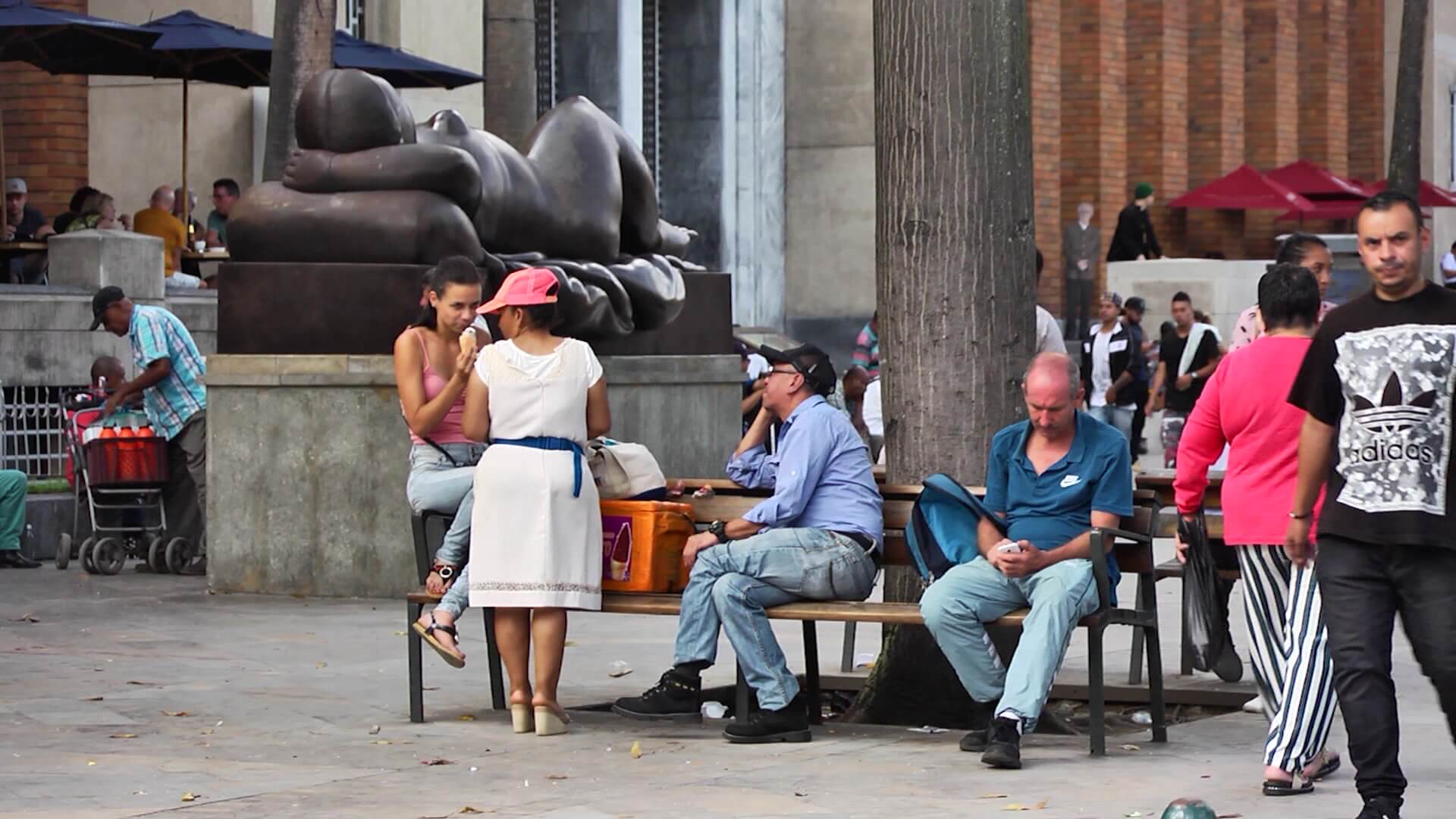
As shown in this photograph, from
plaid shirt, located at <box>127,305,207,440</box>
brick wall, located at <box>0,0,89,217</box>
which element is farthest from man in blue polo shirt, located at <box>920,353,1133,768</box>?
brick wall, located at <box>0,0,89,217</box>

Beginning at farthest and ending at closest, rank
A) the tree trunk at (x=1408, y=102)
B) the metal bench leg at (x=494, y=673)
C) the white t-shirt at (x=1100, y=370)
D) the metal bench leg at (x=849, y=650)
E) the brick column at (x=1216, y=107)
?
the brick column at (x=1216, y=107) < the tree trunk at (x=1408, y=102) < the white t-shirt at (x=1100, y=370) < the metal bench leg at (x=849, y=650) < the metal bench leg at (x=494, y=673)

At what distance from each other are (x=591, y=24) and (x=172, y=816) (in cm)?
2027

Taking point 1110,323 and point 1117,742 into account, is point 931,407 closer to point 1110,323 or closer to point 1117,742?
point 1117,742

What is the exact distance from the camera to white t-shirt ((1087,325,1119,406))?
21.5 metres

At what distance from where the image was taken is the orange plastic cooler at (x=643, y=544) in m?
8.57

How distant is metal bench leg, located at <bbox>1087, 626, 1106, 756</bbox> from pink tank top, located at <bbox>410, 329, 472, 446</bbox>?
3098mm

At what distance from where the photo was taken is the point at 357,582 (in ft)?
41.4

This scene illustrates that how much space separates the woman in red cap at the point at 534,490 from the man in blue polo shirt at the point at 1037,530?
1220 mm

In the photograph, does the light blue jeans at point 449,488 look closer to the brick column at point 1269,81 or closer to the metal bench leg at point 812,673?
the metal bench leg at point 812,673

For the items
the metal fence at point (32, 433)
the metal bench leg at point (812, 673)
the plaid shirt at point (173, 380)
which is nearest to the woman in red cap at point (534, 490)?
the metal bench leg at point (812, 673)

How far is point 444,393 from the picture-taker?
31.5ft

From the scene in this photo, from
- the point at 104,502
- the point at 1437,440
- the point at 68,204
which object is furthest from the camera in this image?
the point at 68,204

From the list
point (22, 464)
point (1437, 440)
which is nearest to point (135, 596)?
point (22, 464)

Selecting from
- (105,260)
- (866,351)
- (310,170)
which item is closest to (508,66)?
(866,351)
